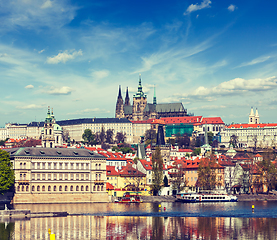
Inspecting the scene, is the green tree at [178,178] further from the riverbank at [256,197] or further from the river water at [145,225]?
the river water at [145,225]

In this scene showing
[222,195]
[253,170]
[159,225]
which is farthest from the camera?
[253,170]

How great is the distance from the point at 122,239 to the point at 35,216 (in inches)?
771

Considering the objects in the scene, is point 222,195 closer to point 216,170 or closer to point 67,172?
point 216,170

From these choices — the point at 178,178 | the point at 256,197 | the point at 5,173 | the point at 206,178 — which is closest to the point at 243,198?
the point at 256,197

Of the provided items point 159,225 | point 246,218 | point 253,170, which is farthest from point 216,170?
point 159,225

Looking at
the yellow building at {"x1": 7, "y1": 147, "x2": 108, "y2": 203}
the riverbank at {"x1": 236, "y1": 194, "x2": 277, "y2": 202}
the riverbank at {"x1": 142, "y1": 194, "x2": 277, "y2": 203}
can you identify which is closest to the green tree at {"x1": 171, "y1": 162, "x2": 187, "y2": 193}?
the riverbank at {"x1": 142, "y1": 194, "x2": 277, "y2": 203}

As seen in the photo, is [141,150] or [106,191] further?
[141,150]

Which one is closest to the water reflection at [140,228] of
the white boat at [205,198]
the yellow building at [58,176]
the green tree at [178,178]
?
the yellow building at [58,176]

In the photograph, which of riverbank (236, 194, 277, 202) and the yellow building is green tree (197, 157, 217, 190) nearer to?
riverbank (236, 194, 277, 202)

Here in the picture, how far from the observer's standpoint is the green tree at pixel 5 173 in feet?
310

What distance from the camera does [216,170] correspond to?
137m

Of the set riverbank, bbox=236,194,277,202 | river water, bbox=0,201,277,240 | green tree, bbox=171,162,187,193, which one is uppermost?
green tree, bbox=171,162,187,193

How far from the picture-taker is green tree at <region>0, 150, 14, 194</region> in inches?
3716

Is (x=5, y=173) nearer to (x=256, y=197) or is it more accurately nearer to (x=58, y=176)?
(x=58, y=176)
